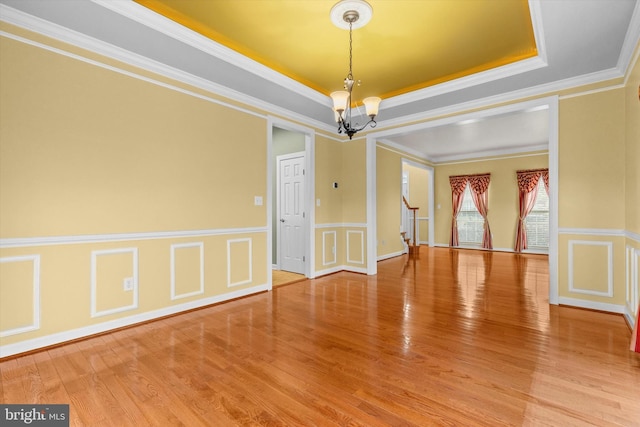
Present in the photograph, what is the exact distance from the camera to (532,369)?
2.16 meters

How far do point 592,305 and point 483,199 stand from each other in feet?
17.9

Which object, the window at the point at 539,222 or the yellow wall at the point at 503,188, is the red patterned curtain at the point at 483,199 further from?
the window at the point at 539,222

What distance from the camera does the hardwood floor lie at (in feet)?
5.63

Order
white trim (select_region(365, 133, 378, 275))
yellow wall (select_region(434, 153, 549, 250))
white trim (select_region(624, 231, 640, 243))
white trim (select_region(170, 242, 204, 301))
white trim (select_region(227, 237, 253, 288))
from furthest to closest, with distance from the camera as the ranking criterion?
yellow wall (select_region(434, 153, 549, 250)), white trim (select_region(365, 133, 378, 275)), white trim (select_region(227, 237, 253, 288)), white trim (select_region(170, 242, 204, 301)), white trim (select_region(624, 231, 640, 243))

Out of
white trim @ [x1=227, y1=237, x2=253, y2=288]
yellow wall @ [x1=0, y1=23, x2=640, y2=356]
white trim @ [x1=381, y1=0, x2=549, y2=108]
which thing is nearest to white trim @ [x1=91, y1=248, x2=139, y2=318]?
yellow wall @ [x1=0, y1=23, x2=640, y2=356]

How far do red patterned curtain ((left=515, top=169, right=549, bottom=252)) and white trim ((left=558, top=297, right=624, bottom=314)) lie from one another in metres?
4.85

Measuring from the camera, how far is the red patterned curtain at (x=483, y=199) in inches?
333

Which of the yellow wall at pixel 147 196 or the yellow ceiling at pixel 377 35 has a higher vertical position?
the yellow ceiling at pixel 377 35

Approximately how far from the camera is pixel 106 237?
9.39ft

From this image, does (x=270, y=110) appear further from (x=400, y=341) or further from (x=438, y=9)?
(x=400, y=341)

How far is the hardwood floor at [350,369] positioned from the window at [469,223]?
557 centimetres

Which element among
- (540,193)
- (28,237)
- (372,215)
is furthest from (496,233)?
(28,237)

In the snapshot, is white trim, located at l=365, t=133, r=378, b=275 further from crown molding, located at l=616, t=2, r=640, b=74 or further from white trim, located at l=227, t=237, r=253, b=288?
crown molding, located at l=616, t=2, r=640, b=74

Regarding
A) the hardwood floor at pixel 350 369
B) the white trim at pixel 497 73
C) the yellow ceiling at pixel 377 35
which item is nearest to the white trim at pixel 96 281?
the hardwood floor at pixel 350 369
